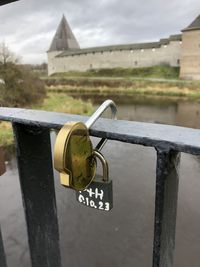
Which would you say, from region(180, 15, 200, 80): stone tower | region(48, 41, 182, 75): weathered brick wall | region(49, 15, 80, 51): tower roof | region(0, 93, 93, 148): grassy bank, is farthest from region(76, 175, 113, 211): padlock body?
region(49, 15, 80, 51): tower roof

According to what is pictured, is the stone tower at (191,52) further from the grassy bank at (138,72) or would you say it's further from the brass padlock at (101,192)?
the brass padlock at (101,192)

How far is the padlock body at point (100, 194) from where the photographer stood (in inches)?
23.8

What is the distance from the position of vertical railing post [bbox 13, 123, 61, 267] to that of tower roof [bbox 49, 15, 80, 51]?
141 ft

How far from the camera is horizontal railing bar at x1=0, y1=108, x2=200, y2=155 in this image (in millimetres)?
463

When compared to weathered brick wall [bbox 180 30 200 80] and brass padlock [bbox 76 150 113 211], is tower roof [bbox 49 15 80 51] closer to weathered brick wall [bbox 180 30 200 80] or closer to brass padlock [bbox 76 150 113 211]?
weathered brick wall [bbox 180 30 200 80]

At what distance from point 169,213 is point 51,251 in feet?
1.61

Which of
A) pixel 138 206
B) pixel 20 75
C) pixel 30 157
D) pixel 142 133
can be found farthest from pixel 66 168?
pixel 20 75

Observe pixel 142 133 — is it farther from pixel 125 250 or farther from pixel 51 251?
pixel 125 250

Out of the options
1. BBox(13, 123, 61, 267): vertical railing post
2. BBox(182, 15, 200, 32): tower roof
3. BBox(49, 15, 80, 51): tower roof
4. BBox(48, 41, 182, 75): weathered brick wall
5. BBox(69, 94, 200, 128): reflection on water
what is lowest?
BBox(69, 94, 200, 128): reflection on water

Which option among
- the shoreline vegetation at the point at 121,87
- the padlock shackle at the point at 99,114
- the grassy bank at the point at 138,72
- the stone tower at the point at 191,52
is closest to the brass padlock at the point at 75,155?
the padlock shackle at the point at 99,114

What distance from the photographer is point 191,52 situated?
27078 millimetres

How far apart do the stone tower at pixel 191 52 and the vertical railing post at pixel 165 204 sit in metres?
28.1

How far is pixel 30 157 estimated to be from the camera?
744mm

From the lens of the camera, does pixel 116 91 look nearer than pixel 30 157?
No
